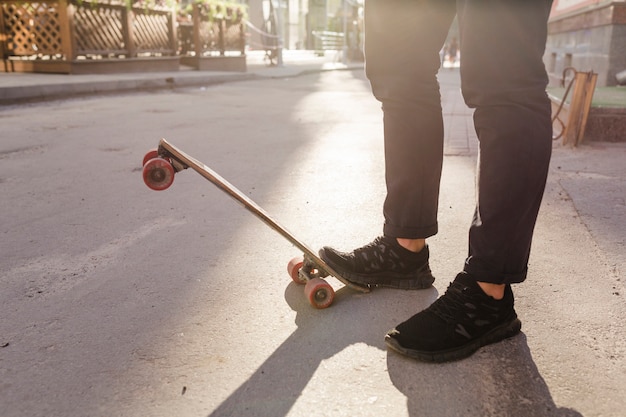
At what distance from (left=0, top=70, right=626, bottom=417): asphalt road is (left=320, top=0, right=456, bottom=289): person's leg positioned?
0.27 ft

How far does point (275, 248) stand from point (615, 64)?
17.4 ft

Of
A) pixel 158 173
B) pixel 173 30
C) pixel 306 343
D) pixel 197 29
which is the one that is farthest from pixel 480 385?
pixel 197 29

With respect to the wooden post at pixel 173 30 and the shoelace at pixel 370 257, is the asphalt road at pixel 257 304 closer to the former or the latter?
the shoelace at pixel 370 257

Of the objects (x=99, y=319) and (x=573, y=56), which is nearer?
(x=99, y=319)

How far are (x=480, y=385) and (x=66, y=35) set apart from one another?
9325mm

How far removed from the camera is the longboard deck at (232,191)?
138cm

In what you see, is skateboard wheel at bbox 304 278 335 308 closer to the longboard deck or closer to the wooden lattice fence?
the longboard deck

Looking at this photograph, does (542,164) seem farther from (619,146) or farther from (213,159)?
(619,146)

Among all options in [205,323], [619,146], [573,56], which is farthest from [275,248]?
[573,56]

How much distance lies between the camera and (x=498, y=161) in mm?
1179

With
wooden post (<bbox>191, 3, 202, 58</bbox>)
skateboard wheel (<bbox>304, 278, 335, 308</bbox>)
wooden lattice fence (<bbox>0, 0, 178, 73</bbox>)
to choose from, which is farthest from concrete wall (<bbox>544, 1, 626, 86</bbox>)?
wooden lattice fence (<bbox>0, 0, 178, 73</bbox>)

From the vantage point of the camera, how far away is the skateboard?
4.39ft

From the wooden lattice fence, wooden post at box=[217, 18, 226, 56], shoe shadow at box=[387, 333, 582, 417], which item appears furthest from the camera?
wooden post at box=[217, 18, 226, 56]

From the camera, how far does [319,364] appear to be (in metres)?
1.16
